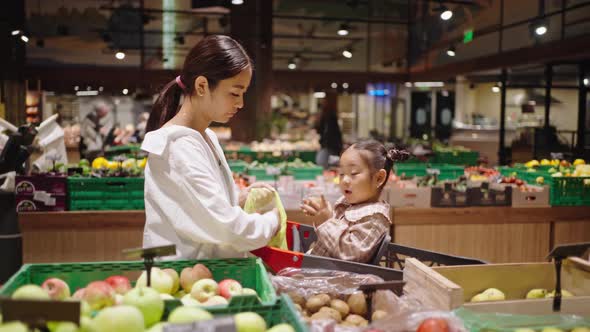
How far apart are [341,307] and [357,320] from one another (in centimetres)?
8

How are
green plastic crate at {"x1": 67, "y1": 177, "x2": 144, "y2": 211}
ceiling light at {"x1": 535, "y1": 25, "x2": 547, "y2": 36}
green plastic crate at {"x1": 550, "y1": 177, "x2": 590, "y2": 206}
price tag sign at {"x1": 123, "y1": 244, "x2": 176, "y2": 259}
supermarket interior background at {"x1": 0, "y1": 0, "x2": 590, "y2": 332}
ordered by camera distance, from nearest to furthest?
1. price tag sign at {"x1": 123, "y1": 244, "x2": 176, "y2": 259}
2. supermarket interior background at {"x1": 0, "y1": 0, "x2": 590, "y2": 332}
3. green plastic crate at {"x1": 67, "y1": 177, "x2": 144, "y2": 211}
4. green plastic crate at {"x1": 550, "y1": 177, "x2": 590, "y2": 206}
5. ceiling light at {"x1": 535, "y1": 25, "x2": 547, "y2": 36}

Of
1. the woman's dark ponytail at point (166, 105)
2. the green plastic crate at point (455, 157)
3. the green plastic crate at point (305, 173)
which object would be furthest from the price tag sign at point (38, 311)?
the green plastic crate at point (455, 157)

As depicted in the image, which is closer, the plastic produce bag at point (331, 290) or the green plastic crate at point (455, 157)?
the plastic produce bag at point (331, 290)

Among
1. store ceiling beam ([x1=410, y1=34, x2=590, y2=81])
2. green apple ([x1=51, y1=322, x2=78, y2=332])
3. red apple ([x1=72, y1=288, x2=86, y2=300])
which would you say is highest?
store ceiling beam ([x1=410, y1=34, x2=590, y2=81])

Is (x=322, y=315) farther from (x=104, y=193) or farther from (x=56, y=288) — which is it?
(x=104, y=193)

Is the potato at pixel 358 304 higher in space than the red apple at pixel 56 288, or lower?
lower

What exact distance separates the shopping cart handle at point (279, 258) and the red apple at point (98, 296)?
0.77m

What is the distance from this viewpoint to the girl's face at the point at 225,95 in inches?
75.5

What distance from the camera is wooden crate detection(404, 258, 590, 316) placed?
1699mm

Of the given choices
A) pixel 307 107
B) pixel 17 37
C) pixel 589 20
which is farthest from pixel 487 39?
pixel 307 107

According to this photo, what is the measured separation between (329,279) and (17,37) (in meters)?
12.8

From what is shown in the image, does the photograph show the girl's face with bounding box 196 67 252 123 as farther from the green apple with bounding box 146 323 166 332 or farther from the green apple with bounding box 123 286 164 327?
the green apple with bounding box 146 323 166 332

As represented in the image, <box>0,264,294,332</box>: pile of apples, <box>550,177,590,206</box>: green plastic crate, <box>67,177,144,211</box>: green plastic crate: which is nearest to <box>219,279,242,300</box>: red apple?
<box>0,264,294,332</box>: pile of apples

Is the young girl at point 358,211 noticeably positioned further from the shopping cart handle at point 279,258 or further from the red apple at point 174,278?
the red apple at point 174,278
